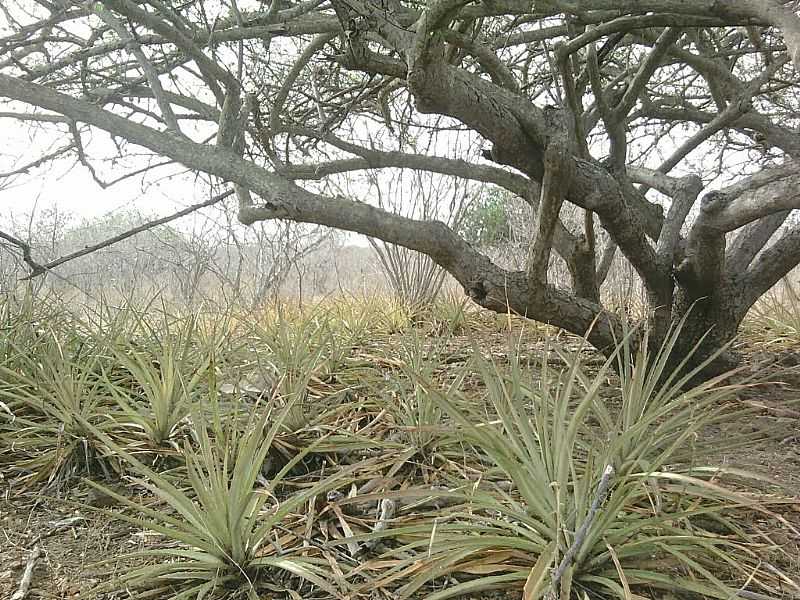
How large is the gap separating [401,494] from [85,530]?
0.77 metres

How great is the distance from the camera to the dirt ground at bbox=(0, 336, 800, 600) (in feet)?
3.82

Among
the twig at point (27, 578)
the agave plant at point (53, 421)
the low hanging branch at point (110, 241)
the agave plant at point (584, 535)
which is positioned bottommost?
the twig at point (27, 578)

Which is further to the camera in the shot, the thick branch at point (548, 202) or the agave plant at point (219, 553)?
the thick branch at point (548, 202)

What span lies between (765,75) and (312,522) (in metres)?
1.99

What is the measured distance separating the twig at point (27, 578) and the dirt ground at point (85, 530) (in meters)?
0.01

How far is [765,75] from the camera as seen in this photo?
202 centimetres

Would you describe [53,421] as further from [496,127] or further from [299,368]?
[496,127]

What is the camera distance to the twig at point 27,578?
3.74 feet

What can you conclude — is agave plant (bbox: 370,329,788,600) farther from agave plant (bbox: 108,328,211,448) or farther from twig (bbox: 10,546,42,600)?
agave plant (bbox: 108,328,211,448)

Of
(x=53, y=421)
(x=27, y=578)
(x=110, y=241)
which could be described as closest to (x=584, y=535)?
(x=27, y=578)

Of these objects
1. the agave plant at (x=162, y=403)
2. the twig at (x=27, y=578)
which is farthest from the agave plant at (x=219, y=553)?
the agave plant at (x=162, y=403)

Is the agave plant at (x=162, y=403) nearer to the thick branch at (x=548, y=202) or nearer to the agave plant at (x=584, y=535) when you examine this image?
the agave plant at (x=584, y=535)

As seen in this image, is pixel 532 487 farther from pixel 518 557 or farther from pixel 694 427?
pixel 694 427

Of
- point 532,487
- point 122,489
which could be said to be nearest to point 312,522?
point 532,487
